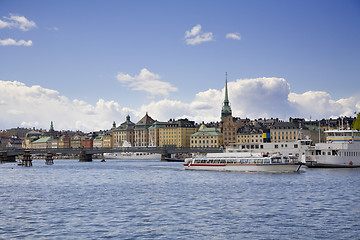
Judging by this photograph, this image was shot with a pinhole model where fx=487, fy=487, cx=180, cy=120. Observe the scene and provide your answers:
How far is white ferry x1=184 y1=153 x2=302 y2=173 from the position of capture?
90438 millimetres

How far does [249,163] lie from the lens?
94.7 meters

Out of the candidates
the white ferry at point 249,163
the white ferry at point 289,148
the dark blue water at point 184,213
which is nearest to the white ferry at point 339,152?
the white ferry at point 289,148

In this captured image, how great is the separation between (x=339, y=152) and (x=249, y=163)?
22.7m

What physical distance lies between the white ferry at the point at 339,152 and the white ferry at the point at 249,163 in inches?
443

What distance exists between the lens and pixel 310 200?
46688 mm

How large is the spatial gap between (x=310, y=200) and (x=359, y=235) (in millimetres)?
17037

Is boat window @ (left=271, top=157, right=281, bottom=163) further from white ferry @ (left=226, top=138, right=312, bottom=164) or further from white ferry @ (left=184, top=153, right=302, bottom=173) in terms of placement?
white ferry @ (left=226, top=138, right=312, bottom=164)

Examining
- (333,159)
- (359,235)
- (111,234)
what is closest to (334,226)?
(359,235)

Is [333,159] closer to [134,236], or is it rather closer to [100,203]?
[100,203]

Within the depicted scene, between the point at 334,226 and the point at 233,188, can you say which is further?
the point at 233,188

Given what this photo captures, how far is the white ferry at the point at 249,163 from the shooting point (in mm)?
90438

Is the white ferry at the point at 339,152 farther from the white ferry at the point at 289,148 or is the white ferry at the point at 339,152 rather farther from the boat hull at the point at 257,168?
the boat hull at the point at 257,168

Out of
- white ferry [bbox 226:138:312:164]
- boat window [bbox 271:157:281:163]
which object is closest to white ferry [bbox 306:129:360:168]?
white ferry [bbox 226:138:312:164]

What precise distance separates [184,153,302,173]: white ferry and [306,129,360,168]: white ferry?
443 inches
